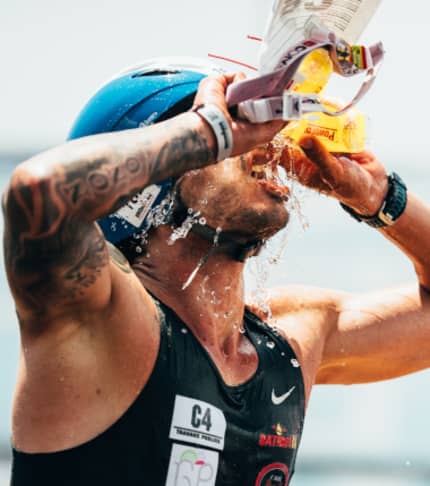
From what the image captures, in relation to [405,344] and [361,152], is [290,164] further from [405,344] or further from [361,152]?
[405,344]

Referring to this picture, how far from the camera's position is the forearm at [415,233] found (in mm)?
4160

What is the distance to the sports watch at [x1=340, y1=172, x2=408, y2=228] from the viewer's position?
13.3 ft

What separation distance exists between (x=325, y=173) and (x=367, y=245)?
12.0 ft

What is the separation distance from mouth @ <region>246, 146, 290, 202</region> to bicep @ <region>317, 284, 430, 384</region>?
0.71 meters

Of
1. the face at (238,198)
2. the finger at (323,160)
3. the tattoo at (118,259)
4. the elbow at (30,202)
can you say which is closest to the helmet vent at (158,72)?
the face at (238,198)

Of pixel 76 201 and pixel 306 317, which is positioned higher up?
pixel 76 201

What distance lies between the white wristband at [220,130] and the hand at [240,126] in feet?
0.06

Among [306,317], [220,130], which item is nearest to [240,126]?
[220,130]

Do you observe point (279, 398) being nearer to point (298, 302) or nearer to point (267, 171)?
point (298, 302)

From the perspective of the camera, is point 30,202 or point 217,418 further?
point 217,418

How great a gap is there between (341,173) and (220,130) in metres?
0.96

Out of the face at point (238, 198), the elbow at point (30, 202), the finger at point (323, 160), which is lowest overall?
the face at point (238, 198)

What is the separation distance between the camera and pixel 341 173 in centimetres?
375

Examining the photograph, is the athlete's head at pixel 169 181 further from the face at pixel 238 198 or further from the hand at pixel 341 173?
the hand at pixel 341 173
